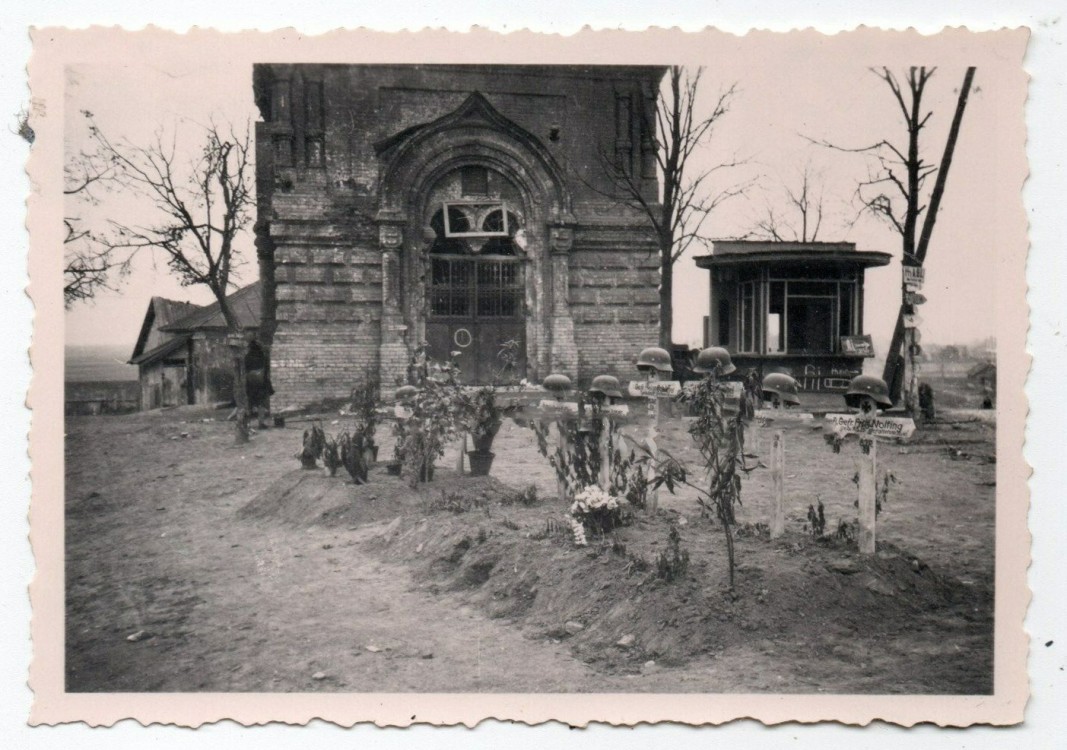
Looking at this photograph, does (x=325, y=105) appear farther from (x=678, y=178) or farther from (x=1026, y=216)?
(x=1026, y=216)

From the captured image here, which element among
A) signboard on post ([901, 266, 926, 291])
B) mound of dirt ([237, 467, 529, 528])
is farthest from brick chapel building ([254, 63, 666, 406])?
signboard on post ([901, 266, 926, 291])

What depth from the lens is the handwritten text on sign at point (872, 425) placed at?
4.13 m

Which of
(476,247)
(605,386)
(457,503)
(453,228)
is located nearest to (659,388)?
(605,386)

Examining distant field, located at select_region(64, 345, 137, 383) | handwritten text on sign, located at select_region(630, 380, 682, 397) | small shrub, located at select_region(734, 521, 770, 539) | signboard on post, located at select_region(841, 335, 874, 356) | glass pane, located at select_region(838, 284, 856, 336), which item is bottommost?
small shrub, located at select_region(734, 521, 770, 539)

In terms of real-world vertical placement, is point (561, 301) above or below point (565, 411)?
above

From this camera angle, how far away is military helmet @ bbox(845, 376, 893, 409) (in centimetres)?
419

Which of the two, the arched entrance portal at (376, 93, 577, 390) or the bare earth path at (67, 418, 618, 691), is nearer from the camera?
the bare earth path at (67, 418, 618, 691)

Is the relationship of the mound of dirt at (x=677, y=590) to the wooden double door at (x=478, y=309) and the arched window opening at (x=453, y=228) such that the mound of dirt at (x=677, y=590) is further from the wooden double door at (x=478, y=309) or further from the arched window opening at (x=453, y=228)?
the arched window opening at (x=453, y=228)

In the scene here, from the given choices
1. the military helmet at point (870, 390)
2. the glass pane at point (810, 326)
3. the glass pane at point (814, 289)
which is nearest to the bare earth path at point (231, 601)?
the military helmet at point (870, 390)

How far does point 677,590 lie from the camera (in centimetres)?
399

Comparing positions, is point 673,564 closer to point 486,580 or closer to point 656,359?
point 486,580

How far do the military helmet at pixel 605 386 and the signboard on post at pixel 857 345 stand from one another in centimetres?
155

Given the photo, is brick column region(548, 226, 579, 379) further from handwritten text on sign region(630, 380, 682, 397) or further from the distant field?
the distant field

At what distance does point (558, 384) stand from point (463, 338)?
957 mm
